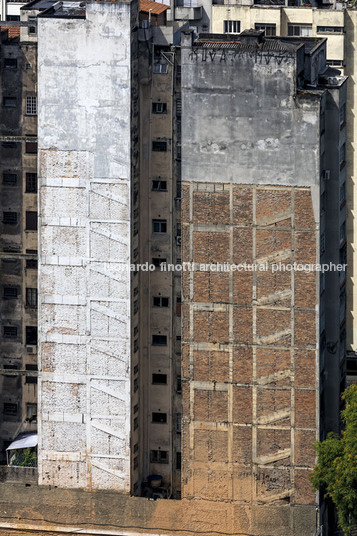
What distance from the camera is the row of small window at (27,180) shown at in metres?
125

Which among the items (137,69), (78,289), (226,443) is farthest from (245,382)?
(137,69)

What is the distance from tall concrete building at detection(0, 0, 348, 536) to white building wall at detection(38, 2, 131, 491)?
0.11 meters

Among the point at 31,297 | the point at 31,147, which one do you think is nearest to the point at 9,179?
the point at 31,147

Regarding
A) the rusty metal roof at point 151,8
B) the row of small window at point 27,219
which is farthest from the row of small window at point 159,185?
the rusty metal roof at point 151,8

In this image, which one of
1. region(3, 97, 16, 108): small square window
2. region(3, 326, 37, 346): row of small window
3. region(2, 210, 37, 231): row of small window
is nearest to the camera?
region(3, 97, 16, 108): small square window

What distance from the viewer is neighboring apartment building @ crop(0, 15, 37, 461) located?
124m

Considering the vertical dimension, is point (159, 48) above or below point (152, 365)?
above

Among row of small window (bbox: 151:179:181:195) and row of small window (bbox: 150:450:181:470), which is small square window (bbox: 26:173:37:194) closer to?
row of small window (bbox: 151:179:181:195)

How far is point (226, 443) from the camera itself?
122m

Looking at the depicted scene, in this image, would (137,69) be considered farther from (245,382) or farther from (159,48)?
(245,382)

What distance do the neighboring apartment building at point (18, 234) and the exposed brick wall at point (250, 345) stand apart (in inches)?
457

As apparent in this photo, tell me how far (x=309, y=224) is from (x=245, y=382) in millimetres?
11213

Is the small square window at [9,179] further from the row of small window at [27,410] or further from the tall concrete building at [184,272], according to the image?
the row of small window at [27,410]

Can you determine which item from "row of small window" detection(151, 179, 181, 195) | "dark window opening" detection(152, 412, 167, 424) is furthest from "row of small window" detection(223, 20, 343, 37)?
"dark window opening" detection(152, 412, 167, 424)
